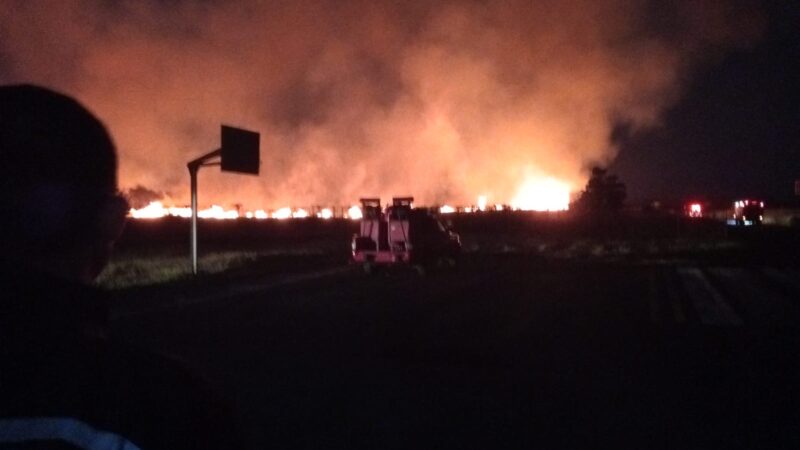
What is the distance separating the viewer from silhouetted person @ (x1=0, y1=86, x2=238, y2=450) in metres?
1.26

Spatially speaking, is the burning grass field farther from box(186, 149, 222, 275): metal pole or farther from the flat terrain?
the flat terrain

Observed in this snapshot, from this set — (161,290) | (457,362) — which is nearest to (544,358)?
(457,362)

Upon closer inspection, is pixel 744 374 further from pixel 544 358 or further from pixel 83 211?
→ pixel 83 211

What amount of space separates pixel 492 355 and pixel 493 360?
1.18 feet

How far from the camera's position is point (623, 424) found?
6957mm

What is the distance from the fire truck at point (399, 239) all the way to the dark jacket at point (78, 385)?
22774 mm

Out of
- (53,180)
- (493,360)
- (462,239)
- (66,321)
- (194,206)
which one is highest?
(194,206)

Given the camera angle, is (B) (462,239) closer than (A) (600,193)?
Yes

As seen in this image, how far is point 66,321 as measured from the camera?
1368mm

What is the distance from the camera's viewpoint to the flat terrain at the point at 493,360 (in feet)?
22.2

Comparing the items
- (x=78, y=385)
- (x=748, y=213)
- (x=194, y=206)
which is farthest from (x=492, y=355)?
(x=748, y=213)

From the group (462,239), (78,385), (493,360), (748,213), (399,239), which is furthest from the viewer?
(748,213)

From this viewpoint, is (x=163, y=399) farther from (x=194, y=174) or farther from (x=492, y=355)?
(x=194, y=174)

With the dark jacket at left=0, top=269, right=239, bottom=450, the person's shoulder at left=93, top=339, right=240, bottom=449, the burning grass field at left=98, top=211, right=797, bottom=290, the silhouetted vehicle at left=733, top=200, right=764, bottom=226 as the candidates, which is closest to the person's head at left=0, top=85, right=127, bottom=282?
the dark jacket at left=0, top=269, right=239, bottom=450
